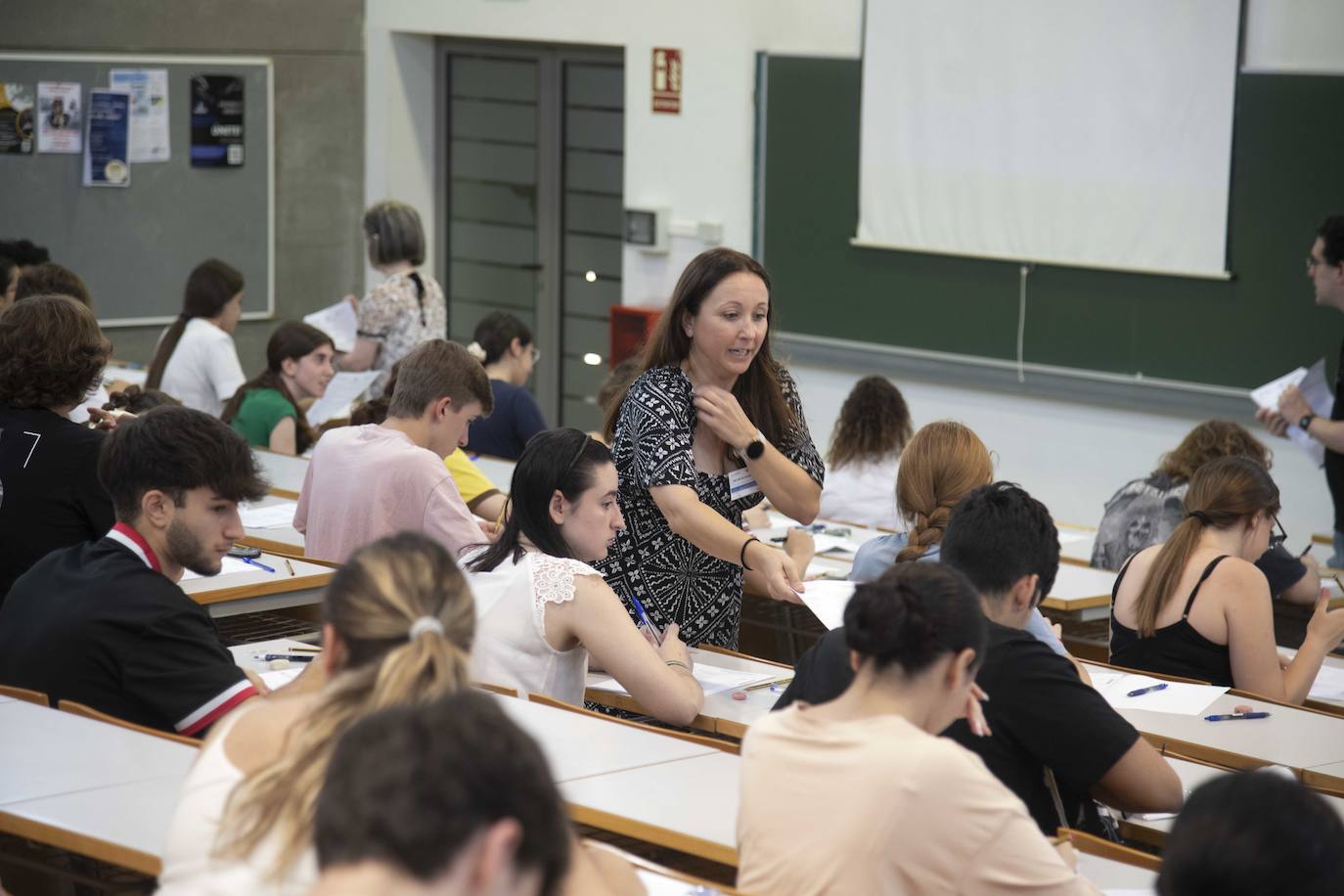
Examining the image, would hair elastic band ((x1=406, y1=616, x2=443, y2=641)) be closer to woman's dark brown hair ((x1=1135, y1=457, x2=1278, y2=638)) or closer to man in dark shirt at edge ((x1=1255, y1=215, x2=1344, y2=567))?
woman's dark brown hair ((x1=1135, y1=457, x2=1278, y2=638))

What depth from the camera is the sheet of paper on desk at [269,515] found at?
5.31 m

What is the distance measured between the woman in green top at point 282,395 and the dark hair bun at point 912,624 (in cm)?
450

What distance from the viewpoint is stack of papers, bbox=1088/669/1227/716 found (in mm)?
3709

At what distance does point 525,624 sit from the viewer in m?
3.31

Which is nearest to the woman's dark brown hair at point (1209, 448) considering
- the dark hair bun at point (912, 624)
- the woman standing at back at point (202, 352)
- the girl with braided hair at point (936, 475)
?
the girl with braided hair at point (936, 475)

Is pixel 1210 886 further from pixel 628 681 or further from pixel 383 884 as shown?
pixel 628 681

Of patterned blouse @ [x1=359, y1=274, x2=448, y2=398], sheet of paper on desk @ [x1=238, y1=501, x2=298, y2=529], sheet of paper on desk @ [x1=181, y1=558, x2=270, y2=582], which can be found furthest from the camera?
patterned blouse @ [x1=359, y1=274, x2=448, y2=398]

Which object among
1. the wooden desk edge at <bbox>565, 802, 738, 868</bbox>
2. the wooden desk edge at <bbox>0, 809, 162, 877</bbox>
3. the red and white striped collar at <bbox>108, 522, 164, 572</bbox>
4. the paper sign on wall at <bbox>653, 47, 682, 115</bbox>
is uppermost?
the paper sign on wall at <bbox>653, 47, 682, 115</bbox>

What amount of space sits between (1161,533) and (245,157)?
21.1ft

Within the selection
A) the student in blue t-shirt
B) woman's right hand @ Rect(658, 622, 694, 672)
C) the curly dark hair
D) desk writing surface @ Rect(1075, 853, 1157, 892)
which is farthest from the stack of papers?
the student in blue t-shirt

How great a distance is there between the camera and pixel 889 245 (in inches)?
328

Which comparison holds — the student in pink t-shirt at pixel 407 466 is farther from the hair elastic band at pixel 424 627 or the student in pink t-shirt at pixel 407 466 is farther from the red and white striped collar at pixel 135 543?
the hair elastic band at pixel 424 627

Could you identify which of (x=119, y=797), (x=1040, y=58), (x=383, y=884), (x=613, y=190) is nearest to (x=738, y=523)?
(x=119, y=797)

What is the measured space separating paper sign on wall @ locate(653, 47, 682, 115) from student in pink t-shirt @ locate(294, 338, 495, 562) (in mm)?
4710
